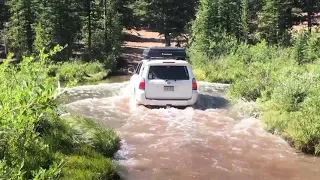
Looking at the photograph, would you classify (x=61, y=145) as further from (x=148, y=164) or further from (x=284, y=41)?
→ (x=284, y=41)

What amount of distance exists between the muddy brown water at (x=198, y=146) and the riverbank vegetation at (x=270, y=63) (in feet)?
1.70

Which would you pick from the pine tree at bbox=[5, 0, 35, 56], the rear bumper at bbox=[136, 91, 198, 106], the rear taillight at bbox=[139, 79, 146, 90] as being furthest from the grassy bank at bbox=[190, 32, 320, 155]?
the pine tree at bbox=[5, 0, 35, 56]

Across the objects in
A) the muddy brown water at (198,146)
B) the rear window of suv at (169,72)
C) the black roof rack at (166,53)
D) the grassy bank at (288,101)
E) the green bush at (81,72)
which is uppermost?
the black roof rack at (166,53)

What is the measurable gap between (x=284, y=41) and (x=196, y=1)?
17.4 meters

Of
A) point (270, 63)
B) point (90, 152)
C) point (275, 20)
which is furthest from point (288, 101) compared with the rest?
point (275, 20)

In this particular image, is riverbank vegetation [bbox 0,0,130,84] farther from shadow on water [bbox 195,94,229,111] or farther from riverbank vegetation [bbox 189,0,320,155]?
shadow on water [bbox 195,94,229,111]

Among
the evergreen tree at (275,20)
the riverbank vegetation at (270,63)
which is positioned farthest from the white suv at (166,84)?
the evergreen tree at (275,20)

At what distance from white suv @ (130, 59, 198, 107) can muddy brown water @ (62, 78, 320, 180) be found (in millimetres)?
282

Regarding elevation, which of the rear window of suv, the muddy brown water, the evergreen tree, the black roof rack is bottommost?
the muddy brown water

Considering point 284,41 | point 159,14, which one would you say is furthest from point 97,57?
point 284,41

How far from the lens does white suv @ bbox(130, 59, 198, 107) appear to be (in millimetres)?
12250

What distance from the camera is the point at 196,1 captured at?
56344mm

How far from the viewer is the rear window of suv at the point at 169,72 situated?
12359 mm

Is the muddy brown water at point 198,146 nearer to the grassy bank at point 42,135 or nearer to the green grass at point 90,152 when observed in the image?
the green grass at point 90,152
